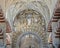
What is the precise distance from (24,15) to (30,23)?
1272 millimetres

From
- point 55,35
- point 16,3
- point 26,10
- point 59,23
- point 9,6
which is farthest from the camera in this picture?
point 26,10

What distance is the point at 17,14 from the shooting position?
30469mm

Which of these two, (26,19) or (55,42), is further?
(26,19)

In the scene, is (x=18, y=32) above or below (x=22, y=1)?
below

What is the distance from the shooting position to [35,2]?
29172 mm

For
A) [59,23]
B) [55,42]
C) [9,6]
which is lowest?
[55,42]

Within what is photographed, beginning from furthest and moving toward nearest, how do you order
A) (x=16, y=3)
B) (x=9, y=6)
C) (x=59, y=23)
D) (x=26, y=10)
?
(x=26, y=10)
(x=16, y=3)
(x=9, y=6)
(x=59, y=23)

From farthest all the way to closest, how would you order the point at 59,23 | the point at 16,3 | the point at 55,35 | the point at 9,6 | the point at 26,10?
the point at 26,10, the point at 16,3, the point at 9,6, the point at 55,35, the point at 59,23

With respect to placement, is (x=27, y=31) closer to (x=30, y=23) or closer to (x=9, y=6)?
(x=30, y=23)

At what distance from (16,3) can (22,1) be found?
0.71m

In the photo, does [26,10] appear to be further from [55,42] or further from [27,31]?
[55,42]

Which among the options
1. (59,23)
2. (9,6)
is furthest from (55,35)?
(9,6)

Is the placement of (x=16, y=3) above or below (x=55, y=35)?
above

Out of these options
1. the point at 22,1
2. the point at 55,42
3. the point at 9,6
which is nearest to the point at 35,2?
the point at 22,1
